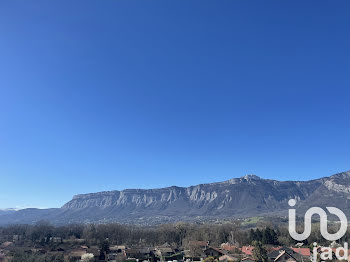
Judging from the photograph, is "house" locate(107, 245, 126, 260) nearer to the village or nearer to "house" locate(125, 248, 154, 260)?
the village

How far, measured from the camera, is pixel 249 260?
50.4 m

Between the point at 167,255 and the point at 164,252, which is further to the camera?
the point at 164,252

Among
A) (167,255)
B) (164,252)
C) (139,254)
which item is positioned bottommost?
(167,255)

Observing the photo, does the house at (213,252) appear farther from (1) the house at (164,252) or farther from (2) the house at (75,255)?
(2) the house at (75,255)

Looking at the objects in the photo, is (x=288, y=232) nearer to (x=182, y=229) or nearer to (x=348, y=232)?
(x=348, y=232)

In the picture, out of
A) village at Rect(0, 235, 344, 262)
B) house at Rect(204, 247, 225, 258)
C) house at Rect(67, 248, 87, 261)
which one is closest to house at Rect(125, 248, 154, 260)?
village at Rect(0, 235, 344, 262)

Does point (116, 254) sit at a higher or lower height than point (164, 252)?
lower

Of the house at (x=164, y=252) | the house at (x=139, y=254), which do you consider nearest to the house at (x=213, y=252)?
the house at (x=164, y=252)

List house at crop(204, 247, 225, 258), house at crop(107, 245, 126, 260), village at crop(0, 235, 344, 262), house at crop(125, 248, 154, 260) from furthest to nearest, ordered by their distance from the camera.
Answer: house at crop(125, 248, 154, 260)
house at crop(107, 245, 126, 260)
house at crop(204, 247, 225, 258)
village at crop(0, 235, 344, 262)

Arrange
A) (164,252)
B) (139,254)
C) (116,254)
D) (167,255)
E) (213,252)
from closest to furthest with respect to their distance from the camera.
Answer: (213,252), (139,254), (116,254), (167,255), (164,252)

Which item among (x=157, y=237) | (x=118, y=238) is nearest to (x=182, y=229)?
(x=157, y=237)

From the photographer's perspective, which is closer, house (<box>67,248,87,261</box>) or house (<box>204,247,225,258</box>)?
house (<box>67,248,87,261</box>)

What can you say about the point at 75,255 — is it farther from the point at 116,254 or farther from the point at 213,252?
the point at 213,252

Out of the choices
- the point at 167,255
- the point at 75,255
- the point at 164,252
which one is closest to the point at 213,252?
the point at 167,255
